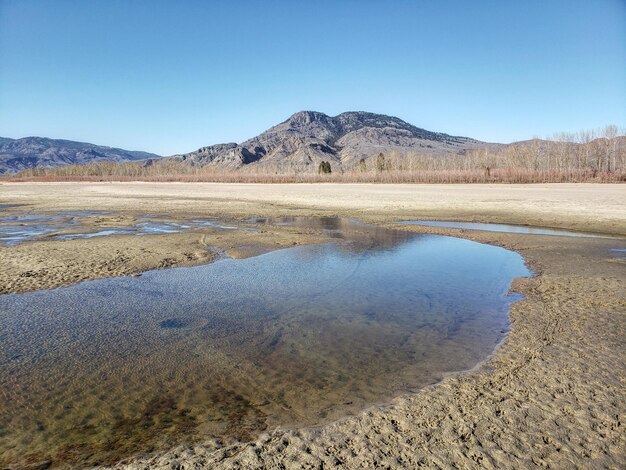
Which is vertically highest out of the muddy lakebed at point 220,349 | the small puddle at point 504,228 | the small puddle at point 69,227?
the small puddle at point 69,227

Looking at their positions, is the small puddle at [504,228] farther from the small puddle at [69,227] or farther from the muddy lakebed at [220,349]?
the small puddle at [69,227]

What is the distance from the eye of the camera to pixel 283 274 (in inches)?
510

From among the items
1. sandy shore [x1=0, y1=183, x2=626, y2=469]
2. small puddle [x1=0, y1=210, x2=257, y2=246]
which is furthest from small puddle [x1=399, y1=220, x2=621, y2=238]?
small puddle [x1=0, y1=210, x2=257, y2=246]

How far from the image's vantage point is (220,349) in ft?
24.4

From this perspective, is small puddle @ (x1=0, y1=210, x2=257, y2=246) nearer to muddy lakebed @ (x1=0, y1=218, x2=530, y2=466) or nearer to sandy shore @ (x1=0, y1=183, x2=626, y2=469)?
sandy shore @ (x1=0, y1=183, x2=626, y2=469)

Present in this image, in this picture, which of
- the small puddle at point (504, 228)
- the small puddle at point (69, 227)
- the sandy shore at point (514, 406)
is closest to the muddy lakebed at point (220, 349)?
the sandy shore at point (514, 406)

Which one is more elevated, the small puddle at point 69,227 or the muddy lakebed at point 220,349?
the small puddle at point 69,227

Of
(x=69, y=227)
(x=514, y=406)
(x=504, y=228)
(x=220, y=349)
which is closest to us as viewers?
(x=514, y=406)

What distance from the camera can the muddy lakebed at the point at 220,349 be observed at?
512 centimetres

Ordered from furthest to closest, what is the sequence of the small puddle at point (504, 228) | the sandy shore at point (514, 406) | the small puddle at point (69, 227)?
1. the small puddle at point (504, 228)
2. the small puddle at point (69, 227)
3. the sandy shore at point (514, 406)

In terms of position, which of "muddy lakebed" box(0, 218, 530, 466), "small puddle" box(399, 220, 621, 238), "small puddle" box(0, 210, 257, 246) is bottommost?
"muddy lakebed" box(0, 218, 530, 466)

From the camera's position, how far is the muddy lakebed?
16.8 ft

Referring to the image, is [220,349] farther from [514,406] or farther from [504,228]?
[504,228]

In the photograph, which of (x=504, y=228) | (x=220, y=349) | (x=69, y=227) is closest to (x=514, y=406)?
(x=220, y=349)
